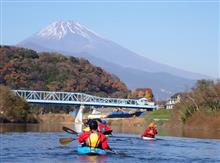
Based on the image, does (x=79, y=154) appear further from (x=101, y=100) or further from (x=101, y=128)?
(x=101, y=100)

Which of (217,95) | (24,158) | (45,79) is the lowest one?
(24,158)

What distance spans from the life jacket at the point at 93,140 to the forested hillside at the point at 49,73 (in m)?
121

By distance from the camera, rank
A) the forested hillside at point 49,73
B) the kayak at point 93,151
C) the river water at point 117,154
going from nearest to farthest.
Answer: the river water at point 117,154 < the kayak at point 93,151 < the forested hillside at point 49,73

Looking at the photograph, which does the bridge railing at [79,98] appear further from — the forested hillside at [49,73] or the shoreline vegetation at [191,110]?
the shoreline vegetation at [191,110]

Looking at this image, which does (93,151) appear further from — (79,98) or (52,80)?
(52,80)

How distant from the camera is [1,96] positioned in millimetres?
96500

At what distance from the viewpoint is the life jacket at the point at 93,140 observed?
101 feet

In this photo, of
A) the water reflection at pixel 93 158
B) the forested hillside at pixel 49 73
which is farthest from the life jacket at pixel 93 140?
the forested hillside at pixel 49 73

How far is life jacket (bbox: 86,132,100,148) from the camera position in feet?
101

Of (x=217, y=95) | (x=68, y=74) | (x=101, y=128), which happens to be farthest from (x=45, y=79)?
(x=101, y=128)

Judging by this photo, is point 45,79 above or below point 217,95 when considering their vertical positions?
above

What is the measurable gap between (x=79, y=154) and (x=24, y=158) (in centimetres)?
295

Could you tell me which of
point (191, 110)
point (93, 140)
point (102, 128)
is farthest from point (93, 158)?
point (191, 110)

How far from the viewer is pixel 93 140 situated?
101 ft
